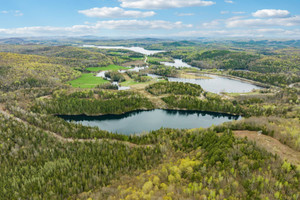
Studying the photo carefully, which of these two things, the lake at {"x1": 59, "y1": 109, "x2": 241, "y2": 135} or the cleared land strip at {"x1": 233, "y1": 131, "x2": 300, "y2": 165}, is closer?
the cleared land strip at {"x1": 233, "y1": 131, "x2": 300, "y2": 165}

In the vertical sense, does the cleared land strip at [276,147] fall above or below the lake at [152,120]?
above

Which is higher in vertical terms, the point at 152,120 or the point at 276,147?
the point at 276,147

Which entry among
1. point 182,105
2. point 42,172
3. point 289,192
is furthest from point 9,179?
point 182,105

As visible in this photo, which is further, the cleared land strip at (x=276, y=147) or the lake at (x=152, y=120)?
the lake at (x=152, y=120)

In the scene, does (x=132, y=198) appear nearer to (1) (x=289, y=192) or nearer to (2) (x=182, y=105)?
(1) (x=289, y=192)

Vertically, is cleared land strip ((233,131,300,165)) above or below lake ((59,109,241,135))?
above
